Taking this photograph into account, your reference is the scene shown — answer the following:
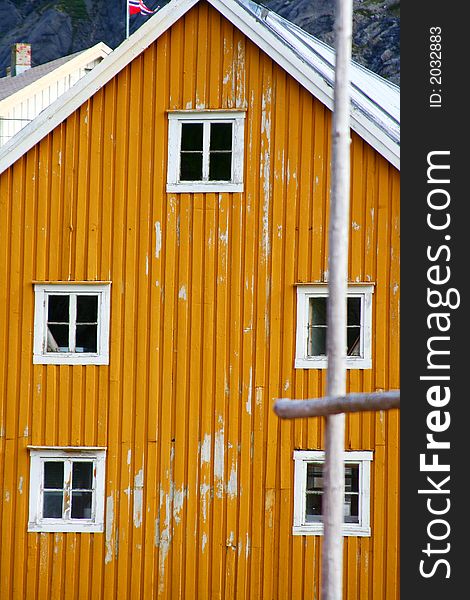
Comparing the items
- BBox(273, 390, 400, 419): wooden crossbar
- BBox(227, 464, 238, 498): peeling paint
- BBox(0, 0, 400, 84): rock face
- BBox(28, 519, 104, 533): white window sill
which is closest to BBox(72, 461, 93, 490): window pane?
BBox(28, 519, 104, 533): white window sill

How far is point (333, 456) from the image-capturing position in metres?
10.1

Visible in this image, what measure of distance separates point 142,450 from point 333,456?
24.4ft

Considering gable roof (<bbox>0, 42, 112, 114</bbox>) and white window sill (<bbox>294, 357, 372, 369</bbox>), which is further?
gable roof (<bbox>0, 42, 112, 114</bbox>)

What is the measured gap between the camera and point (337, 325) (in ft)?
34.1

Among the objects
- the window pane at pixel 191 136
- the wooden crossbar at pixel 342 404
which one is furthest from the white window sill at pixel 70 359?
the wooden crossbar at pixel 342 404

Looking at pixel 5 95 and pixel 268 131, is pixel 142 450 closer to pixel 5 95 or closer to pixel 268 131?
pixel 268 131

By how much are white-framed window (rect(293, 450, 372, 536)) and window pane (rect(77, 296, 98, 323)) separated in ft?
12.0

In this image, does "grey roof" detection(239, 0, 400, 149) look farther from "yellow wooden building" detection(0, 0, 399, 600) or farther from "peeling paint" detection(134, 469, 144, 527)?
"peeling paint" detection(134, 469, 144, 527)

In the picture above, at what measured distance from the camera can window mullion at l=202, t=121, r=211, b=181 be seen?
56.5ft

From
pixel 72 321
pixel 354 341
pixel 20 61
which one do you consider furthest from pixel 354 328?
pixel 20 61

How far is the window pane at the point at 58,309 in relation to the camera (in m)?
17.5

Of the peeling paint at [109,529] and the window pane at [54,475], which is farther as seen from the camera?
the window pane at [54,475]

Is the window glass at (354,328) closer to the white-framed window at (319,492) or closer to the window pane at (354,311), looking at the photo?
the window pane at (354,311)

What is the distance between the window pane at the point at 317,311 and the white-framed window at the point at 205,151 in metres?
2.01
